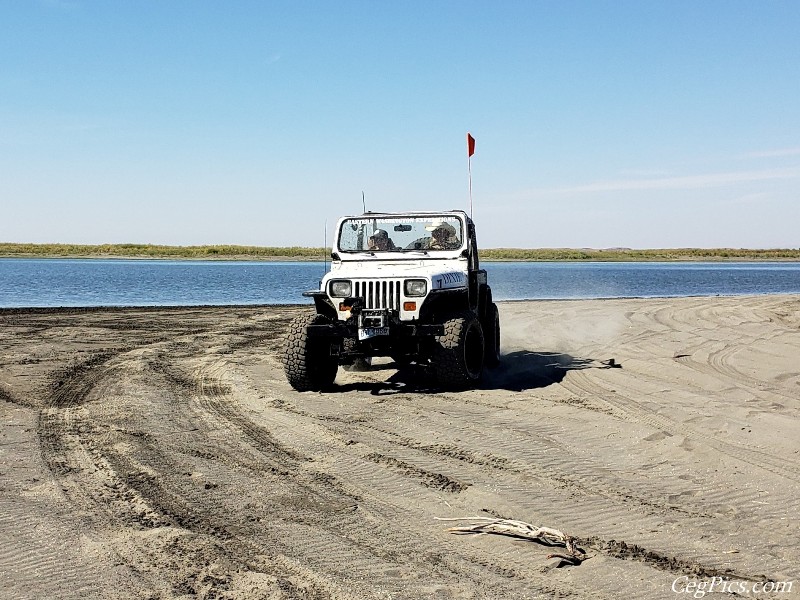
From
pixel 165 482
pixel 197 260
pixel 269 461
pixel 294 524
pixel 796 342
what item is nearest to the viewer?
pixel 294 524

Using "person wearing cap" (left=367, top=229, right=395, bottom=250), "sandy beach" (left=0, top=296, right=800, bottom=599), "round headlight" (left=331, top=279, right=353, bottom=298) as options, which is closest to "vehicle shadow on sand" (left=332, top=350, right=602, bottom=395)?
"sandy beach" (left=0, top=296, right=800, bottom=599)

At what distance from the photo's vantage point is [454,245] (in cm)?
1126

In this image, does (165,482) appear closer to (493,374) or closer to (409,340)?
(409,340)

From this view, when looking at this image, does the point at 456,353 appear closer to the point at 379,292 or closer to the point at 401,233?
the point at 379,292

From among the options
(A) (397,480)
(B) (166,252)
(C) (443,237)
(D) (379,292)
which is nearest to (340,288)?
(D) (379,292)

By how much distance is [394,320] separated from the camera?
9727 millimetres

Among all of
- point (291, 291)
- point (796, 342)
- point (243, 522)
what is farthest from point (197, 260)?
point (243, 522)

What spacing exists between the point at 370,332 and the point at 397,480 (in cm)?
358

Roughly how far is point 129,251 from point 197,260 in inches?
617

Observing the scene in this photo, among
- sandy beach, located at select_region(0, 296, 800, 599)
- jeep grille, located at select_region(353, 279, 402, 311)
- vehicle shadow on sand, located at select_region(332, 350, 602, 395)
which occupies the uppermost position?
jeep grille, located at select_region(353, 279, 402, 311)

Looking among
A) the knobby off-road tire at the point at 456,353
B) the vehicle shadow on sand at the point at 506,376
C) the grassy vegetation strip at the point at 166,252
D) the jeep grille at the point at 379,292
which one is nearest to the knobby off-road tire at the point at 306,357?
the vehicle shadow on sand at the point at 506,376

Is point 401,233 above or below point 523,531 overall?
above

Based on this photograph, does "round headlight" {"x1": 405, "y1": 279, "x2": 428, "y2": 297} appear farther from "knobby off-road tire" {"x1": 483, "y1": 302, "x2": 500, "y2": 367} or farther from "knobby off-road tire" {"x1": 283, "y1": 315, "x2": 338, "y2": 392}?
"knobby off-road tire" {"x1": 483, "y1": 302, "x2": 500, "y2": 367}

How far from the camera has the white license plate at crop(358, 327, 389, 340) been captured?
9656mm
